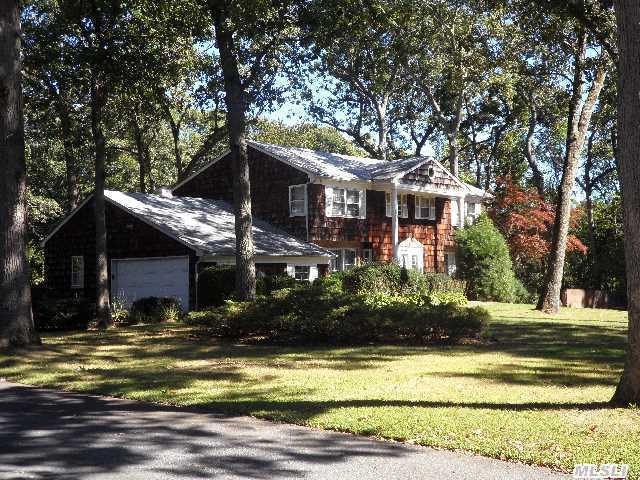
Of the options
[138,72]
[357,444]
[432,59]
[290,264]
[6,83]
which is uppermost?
[432,59]

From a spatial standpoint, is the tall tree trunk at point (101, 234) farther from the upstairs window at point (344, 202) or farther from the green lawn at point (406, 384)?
the upstairs window at point (344, 202)

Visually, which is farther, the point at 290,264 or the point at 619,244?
the point at 619,244

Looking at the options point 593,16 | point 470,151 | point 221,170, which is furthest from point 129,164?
point 593,16

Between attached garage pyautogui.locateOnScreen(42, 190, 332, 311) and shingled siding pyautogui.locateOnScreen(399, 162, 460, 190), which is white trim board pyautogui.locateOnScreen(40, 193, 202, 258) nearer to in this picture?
attached garage pyautogui.locateOnScreen(42, 190, 332, 311)

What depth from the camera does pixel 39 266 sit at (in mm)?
43188

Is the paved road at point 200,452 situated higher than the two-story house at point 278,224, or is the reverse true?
the two-story house at point 278,224

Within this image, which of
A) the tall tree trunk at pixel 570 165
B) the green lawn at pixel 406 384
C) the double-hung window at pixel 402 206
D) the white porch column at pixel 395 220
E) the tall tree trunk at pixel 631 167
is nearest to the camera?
the green lawn at pixel 406 384

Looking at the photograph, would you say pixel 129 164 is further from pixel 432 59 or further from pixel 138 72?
pixel 138 72

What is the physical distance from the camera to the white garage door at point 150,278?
27.1 m

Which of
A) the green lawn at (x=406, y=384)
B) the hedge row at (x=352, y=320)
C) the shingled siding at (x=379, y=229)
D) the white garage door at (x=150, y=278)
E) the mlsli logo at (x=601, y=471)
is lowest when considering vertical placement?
the mlsli logo at (x=601, y=471)

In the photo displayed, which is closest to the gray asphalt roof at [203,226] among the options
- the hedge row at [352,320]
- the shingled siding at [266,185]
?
the shingled siding at [266,185]

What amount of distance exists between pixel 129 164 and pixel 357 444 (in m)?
44.1

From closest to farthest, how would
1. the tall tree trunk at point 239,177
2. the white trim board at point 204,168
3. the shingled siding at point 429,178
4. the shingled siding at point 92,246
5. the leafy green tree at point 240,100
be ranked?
1. the leafy green tree at point 240,100
2. the tall tree trunk at point 239,177
3. the shingled siding at point 92,246
4. the shingled siding at point 429,178
5. the white trim board at point 204,168

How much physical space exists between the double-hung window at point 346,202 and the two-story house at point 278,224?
0.15 ft
